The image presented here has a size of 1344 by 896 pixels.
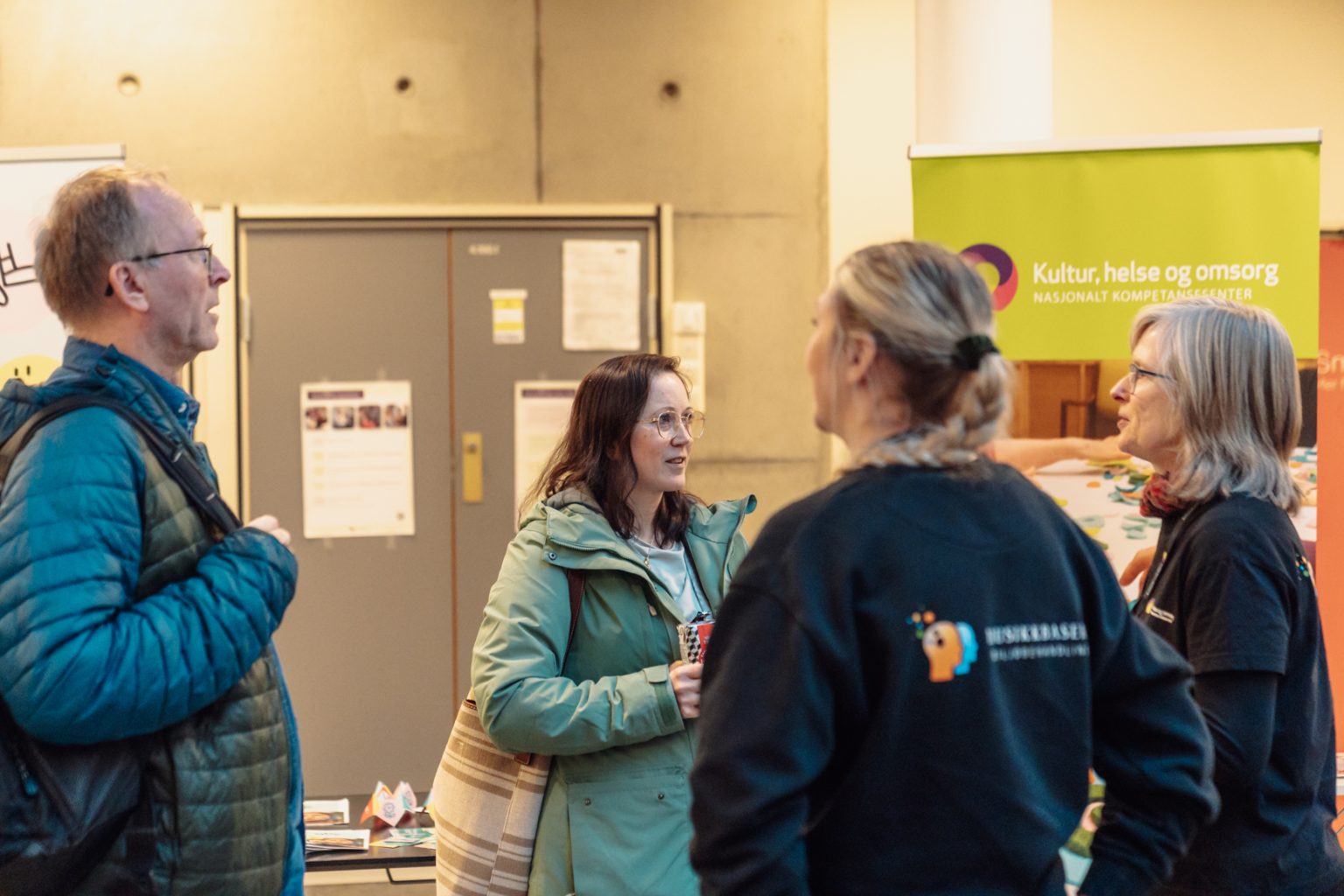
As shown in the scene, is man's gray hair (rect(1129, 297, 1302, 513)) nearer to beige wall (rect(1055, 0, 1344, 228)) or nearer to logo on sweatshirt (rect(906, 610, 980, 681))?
logo on sweatshirt (rect(906, 610, 980, 681))

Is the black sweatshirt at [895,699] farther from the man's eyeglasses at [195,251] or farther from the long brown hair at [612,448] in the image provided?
the long brown hair at [612,448]

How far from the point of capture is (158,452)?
4.81ft

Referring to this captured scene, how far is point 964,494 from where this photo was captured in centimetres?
117

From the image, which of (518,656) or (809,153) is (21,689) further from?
(809,153)

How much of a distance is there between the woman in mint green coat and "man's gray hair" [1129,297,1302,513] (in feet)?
2.48

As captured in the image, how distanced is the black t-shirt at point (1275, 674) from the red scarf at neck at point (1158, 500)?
61mm

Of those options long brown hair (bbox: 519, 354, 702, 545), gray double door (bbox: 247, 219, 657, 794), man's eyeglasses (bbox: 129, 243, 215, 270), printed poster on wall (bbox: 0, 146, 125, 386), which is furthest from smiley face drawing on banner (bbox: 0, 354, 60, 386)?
gray double door (bbox: 247, 219, 657, 794)

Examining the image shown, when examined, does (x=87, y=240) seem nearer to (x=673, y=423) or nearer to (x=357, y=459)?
(x=673, y=423)

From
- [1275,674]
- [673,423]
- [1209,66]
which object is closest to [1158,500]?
[1275,674]

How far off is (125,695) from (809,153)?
4.08 m

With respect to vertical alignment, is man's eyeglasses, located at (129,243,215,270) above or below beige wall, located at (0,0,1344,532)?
below

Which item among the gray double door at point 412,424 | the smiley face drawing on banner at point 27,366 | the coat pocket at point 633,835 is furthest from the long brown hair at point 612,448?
the gray double door at point 412,424

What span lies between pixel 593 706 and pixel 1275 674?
0.96 meters

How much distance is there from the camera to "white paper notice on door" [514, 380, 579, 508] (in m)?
4.95
